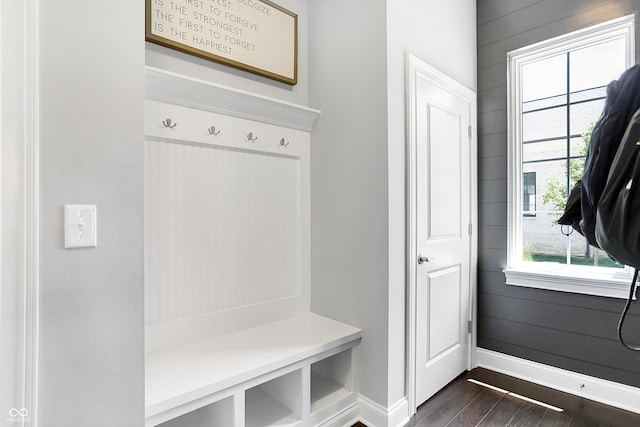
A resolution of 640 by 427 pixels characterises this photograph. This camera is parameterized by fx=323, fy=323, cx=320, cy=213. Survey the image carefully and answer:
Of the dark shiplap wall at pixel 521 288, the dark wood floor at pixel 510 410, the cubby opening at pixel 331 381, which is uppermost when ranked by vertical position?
the dark shiplap wall at pixel 521 288

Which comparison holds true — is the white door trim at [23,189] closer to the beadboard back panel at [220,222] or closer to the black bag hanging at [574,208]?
the beadboard back panel at [220,222]

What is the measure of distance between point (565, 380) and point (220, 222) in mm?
2412

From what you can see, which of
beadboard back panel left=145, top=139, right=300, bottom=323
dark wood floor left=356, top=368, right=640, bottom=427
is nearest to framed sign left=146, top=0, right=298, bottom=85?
beadboard back panel left=145, top=139, right=300, bottom=323

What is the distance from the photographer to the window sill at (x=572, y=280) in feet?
6.30

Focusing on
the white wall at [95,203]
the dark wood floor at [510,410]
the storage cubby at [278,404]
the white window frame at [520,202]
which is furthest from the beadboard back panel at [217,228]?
the white window frame at [520,202]

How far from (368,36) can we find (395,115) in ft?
1.59

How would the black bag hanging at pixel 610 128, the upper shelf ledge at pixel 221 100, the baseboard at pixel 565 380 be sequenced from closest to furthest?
the black bag hanging at pixel 610 128, the upper shelf ledge at pixel 221 100, the baseboard at pixel 565 380

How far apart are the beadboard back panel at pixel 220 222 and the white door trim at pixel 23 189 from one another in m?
0.78

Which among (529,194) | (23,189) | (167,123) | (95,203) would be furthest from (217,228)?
(529,194)

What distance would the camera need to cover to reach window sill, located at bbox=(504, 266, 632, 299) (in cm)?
192

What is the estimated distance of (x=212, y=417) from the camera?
148 centimetres

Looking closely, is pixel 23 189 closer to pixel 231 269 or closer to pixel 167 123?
pixel 167 123

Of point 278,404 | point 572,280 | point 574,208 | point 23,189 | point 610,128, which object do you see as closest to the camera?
point 23,189

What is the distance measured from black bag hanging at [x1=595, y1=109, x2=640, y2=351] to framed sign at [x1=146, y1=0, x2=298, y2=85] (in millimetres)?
1726
